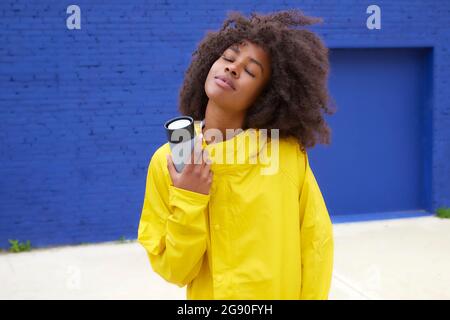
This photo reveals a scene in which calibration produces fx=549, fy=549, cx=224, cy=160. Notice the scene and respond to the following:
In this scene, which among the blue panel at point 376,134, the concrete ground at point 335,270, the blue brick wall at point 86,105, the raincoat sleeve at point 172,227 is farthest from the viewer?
the blue panel at point 376,134

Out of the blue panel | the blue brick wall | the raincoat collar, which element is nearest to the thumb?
the raincoat collar

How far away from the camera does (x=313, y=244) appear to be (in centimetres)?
182

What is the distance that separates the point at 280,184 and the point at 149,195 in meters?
0.45

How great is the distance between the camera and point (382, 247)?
18.3ft

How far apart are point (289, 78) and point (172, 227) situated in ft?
2.11

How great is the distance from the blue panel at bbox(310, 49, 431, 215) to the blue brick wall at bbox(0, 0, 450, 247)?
4.81 feet

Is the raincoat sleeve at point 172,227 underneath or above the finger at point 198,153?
underneath

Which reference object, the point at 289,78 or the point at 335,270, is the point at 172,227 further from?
the point at 335,270

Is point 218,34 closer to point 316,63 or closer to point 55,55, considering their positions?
point 316,63

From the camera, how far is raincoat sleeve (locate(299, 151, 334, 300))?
1.81 m

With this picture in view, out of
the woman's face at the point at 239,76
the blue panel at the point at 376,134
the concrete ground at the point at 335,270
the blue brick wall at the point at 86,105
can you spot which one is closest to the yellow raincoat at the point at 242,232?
the woman's face at the point at 239,76

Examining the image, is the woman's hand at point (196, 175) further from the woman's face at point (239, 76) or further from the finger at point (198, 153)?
the woman's face at point (239, 76)

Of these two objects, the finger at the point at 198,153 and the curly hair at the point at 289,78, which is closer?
the finger at the point at 198,153

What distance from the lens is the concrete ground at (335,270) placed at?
4438mm
